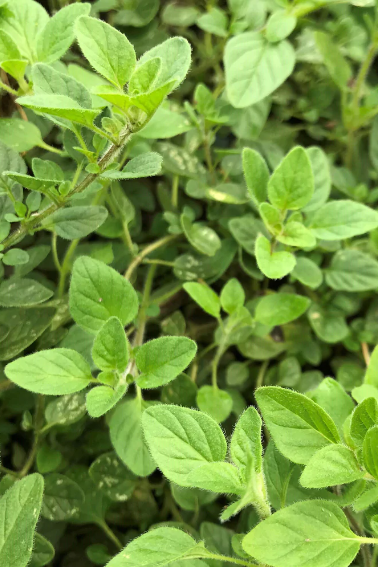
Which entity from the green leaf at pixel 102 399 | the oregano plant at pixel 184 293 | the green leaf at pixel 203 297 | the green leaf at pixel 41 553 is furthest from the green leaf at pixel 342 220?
the green leaf at pixel 41 553

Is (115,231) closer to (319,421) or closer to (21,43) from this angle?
(21,43)

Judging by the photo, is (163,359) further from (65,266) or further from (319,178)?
(319,178)

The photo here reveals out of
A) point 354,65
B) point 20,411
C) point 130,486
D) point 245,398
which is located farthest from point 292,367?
point 354,65

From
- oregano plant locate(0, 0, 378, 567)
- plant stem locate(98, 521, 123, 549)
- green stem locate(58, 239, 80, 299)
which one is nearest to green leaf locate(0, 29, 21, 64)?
oregano plant locate(0, 0, 378, 567)

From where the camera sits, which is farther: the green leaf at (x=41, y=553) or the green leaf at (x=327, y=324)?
the green leaf at (x=327, y=324)

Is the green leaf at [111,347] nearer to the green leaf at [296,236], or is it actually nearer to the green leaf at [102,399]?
the green leaf at [102,399]

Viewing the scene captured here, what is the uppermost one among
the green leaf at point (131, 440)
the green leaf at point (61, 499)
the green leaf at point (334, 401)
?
the green leaf at point (334, 401)
